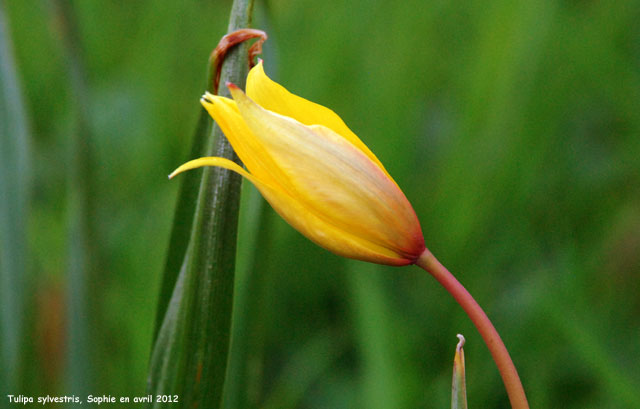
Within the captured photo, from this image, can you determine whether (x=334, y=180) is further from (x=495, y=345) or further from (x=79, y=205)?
(x=79, y=205)

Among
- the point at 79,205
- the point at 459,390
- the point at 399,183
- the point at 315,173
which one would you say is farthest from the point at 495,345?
the point at 399,183

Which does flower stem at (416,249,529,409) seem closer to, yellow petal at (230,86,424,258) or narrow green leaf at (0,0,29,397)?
yellow petal at (230,86,424,258)

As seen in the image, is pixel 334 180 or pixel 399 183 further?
pixel 399 183

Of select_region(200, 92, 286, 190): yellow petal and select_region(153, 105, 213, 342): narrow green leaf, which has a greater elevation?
select_region(200, 92, 286, 190): yellow petal

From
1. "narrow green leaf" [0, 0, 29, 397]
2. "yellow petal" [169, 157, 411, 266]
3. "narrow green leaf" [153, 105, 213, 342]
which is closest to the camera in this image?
"yellow petal" [169, 157, 411, 266]

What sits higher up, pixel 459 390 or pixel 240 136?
pixel 240 136

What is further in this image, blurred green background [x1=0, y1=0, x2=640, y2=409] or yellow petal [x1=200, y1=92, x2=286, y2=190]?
blurred green background [x1=0, y1=0, x2=640, y2=409]

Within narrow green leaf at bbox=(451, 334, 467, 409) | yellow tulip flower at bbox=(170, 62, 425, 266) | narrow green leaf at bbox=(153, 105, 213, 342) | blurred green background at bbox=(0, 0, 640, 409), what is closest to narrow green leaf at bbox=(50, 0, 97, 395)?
blurred green background at bbox=(0, 0, 640, 409)
